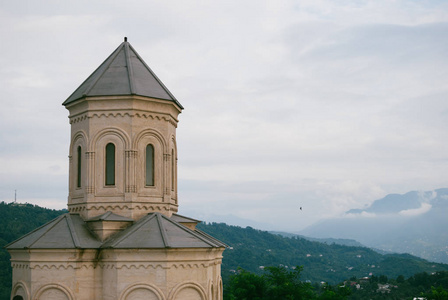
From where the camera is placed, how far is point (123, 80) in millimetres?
19719

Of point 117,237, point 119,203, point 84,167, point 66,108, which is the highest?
point 66,108

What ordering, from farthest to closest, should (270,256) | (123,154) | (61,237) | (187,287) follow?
(270,256)
(123,154)
(61,237)
(187,287)

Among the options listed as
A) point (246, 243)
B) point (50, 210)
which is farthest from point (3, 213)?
point (246, 243)

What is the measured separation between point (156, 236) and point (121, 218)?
1.90m

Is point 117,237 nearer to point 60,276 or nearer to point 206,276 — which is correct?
point 60,276

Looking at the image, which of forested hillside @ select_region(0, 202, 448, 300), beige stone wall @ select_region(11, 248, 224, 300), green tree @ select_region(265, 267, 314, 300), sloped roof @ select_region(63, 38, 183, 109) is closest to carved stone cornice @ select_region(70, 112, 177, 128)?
sloped roof @ select_region(63, 38, 183, 109)

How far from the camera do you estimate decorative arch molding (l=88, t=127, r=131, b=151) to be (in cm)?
1927

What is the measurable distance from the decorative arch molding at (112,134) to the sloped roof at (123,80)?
130cm

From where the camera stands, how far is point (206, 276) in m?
17.5

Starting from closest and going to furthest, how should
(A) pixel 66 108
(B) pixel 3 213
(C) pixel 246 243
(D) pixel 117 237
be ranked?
(D) pixel 117 237 < (A) pixel 66 108 < (B) pixel 3 213 < (C) pixel 246 243

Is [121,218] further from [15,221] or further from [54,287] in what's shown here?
[15,221]

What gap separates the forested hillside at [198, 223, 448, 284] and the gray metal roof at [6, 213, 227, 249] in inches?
4070

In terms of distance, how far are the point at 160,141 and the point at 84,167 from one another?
9.62 ft

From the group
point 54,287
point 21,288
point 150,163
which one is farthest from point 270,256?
point 54,287
